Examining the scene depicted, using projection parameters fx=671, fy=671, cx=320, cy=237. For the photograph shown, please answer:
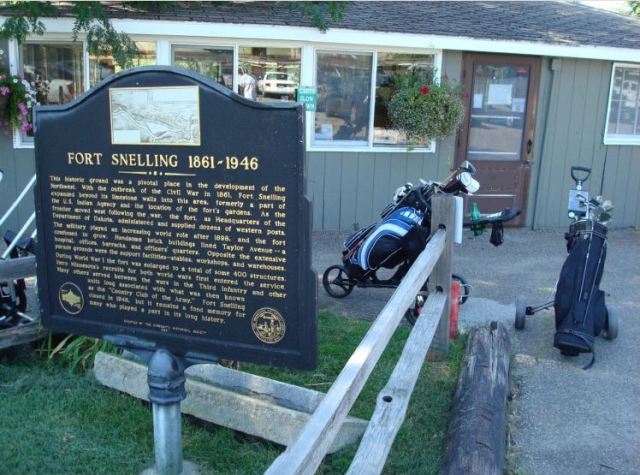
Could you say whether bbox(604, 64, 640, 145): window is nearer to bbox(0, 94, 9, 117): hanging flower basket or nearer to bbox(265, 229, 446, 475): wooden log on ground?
bbox(265, 229, 446, 475): wooden log on ground

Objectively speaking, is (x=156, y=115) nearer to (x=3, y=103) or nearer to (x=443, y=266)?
(x=443, y=266)

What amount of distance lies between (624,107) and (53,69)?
806 centimetres

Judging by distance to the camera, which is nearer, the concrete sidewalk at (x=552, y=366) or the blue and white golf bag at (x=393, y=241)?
the concrete sidewalk at (x=552, y=366)

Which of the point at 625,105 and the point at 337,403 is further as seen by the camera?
the point at 625,105

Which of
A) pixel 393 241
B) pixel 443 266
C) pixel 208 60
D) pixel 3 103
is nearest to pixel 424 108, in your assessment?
pixel 208 60

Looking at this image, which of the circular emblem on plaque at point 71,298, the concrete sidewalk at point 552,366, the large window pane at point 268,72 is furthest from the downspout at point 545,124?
the circular emblem on plaque at point 71,298

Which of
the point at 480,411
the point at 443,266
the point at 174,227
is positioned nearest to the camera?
the point at 174,227

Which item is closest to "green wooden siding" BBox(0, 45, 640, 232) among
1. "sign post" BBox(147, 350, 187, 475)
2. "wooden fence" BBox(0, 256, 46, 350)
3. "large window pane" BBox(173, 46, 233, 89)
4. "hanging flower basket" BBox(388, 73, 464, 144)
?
"hanging flower basket" BBox(388, 73, 464, 144)

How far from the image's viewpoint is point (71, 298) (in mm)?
2910

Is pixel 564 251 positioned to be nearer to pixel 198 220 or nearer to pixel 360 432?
pixel 360 432

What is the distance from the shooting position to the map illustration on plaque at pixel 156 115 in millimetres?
2539

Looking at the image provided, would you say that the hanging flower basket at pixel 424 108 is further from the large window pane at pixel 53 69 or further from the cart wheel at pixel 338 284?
the large window pane at pixel 53 69

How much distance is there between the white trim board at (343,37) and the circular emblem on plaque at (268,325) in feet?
20.5

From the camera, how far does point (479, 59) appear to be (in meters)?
9.27
